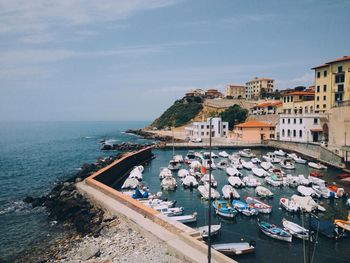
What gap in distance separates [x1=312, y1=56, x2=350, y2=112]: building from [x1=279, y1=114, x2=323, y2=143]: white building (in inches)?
185

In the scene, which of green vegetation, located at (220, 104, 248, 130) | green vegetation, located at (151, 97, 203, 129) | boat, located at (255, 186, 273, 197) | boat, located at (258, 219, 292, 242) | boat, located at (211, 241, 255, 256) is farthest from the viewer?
green vegetation, located at (151, 97, 203, 129)

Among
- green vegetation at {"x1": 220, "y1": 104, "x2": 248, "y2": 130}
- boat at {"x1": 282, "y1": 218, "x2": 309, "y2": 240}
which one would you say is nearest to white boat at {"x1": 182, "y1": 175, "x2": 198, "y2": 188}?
boat at {"x1": 282, "y1": 218, "x2": 309, "y2": 240}

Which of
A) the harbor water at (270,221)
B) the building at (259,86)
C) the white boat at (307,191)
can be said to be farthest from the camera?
the building at (259,86)

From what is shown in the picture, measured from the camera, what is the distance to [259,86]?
138625 millimetres

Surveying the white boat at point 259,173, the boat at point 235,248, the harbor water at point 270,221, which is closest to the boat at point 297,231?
the harbor water at point 270,221

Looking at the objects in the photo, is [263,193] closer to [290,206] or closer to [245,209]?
[290,206]

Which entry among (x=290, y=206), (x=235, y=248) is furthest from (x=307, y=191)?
(x=235, y=248)

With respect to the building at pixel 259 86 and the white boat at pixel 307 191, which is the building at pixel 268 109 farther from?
the white boat at pixel 307 191

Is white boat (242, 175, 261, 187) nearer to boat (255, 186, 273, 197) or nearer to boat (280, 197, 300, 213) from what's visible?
boat (255, 186, 273, 197)

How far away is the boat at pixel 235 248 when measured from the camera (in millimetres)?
18125

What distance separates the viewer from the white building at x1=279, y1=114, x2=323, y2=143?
194 ft

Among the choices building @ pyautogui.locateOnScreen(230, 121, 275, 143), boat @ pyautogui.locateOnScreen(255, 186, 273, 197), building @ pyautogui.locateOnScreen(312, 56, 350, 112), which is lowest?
boat @ pyautogui.locateOnScreen(255, 186, 273, 197)

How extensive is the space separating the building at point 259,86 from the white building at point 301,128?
6754cm

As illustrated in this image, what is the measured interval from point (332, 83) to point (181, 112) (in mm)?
74415
